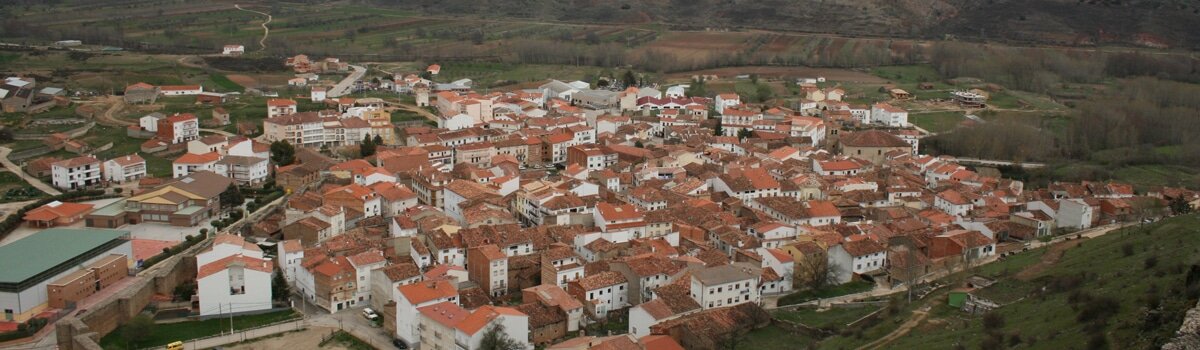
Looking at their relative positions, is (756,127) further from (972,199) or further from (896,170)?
(972,199)

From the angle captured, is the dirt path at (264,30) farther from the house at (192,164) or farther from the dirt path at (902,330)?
the dirt path at (902,330)

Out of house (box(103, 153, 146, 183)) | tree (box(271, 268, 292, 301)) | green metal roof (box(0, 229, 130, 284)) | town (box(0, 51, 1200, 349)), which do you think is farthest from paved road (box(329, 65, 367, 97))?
tree (box(271, 268, 292, 301))

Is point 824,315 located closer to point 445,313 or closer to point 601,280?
point 601,280

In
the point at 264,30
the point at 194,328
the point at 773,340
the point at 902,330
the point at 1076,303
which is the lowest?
the point at 194,328

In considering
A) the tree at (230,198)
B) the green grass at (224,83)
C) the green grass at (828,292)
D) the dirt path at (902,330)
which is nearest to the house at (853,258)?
the green grass at (828,292)

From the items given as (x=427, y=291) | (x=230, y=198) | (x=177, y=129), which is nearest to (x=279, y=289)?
(x=427, y=291)

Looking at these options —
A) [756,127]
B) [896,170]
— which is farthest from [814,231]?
[756,127]
